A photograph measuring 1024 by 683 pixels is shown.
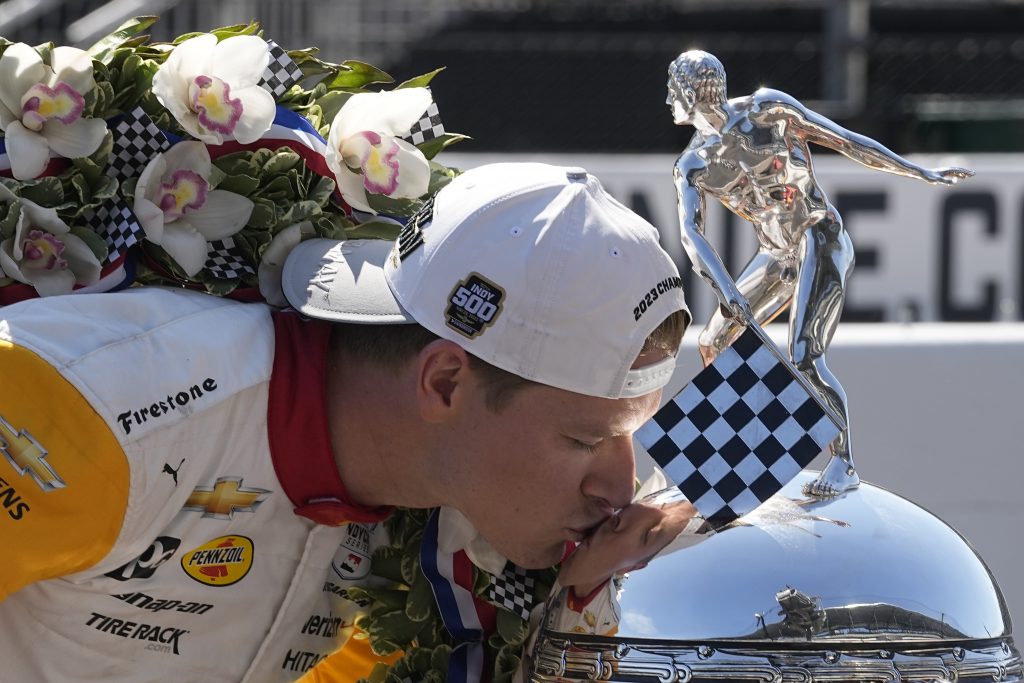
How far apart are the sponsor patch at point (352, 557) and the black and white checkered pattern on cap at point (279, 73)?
0.65 m

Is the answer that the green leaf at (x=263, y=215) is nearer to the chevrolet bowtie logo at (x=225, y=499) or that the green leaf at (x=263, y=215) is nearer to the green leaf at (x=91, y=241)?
the green leaf at (x=91, y=241)

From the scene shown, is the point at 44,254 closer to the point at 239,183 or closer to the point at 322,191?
the point at 239,183

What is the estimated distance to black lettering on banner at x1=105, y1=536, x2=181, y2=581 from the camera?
6.07 feet

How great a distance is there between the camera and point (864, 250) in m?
4.82

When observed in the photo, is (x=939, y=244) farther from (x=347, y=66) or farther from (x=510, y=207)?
(x=510, y=207)

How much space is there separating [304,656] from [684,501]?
0.66 meters

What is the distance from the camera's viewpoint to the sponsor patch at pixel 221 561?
1916 mm

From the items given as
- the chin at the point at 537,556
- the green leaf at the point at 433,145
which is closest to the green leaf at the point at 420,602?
the chin at the point at 537,556

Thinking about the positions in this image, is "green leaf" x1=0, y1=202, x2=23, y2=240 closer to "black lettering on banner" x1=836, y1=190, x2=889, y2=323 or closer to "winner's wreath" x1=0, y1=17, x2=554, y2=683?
"winner's wreath" x1=0, y1=17, x2=554, y2=683

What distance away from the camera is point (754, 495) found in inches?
67.9

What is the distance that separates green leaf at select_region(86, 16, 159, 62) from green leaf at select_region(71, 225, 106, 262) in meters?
0.26

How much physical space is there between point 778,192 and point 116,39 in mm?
1014

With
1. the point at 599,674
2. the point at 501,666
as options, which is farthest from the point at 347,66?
the point at 599,674

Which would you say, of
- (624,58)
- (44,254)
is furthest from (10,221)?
(624,58)
